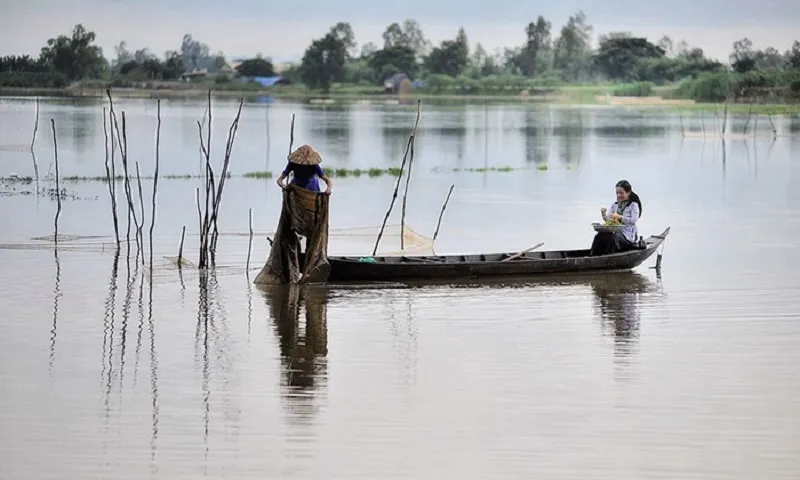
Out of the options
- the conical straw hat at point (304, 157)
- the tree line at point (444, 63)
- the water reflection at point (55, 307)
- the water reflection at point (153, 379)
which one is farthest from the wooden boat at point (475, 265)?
the tree line at point (444, 63)

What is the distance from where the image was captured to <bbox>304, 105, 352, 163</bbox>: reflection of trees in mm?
32656

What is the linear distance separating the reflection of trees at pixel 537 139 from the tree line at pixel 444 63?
1852cm

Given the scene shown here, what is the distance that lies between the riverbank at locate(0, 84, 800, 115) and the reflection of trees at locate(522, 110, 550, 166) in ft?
71.6

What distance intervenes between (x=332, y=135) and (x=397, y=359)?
32068 millimetres

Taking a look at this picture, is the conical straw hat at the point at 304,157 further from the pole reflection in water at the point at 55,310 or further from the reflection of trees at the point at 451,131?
the reflection of trees at the point at 451,131

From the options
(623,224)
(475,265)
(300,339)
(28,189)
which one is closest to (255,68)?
(28,189)

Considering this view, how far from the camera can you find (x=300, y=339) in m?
9.37

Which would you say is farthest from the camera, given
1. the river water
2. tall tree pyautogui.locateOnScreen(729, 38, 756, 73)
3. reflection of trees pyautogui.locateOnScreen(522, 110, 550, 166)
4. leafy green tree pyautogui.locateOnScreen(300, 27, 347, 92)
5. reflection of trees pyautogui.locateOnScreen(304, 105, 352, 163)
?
leafy green tree pyautogui.locateOnScreen(300, 27, 347, 92)

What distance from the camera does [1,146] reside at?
1135 inches

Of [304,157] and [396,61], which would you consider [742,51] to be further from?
[304,157]

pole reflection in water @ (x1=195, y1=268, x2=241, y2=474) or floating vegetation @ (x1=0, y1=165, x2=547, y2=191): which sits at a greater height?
floating vegetation @ (x1=0, y1=165, x2=547, y2=191)

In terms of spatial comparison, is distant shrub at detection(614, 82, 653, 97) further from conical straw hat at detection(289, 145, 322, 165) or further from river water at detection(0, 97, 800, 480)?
conical straw hat at detection(289, 145, 322, 165)

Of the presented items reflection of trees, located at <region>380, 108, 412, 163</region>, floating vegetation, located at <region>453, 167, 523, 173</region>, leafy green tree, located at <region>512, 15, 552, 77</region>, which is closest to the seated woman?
floating vegetation, located at <region>453, 167, 523, 173</region>

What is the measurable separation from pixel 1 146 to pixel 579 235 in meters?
16.0
